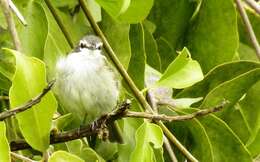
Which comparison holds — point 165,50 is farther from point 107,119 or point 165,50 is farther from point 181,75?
point 107,119

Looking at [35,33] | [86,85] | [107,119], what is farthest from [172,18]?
[107,119]

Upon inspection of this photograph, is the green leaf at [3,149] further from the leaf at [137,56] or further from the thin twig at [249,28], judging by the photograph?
the thin twig at [249,28]

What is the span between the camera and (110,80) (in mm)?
2986

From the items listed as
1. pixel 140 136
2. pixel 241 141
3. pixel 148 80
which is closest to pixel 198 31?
pixel 148 80

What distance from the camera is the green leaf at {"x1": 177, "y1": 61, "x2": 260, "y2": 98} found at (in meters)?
2.86

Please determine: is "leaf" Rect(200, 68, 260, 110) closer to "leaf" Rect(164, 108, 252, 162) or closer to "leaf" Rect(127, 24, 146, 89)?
"leaf" Rect(164, 108, 252, 162)

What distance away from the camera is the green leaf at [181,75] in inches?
98.3

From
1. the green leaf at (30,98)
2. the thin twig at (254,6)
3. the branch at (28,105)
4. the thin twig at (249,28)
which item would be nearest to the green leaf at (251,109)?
the thin twig at (249,28)

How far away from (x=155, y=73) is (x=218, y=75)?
0.66ft

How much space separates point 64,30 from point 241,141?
639 millimetres

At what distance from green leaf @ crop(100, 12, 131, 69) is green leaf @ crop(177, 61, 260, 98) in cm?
27

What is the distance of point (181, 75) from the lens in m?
2.52

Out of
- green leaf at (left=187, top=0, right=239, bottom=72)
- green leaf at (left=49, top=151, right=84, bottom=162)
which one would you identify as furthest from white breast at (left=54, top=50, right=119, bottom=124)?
green leaf at (left=49, top=151, right=84, bottom=162)

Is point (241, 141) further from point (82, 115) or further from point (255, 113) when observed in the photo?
point (82, 115)
